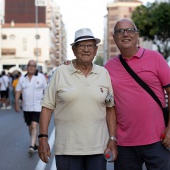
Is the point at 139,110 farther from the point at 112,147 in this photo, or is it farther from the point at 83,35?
the point at 83,35

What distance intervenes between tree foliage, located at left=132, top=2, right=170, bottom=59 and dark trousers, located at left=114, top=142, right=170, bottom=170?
113ft

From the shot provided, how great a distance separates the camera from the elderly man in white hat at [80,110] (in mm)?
3771

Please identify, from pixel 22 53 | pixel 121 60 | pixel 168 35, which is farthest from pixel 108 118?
pixel 22 53

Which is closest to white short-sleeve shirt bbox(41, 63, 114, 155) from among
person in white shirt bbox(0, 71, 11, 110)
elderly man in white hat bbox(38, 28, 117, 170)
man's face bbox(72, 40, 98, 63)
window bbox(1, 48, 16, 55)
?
elderly man in white hat bbox(38, 28, 117, 170)

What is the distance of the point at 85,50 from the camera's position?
3875 mm

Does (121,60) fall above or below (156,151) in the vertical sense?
above

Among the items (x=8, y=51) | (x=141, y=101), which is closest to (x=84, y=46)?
(x=141, y=101)

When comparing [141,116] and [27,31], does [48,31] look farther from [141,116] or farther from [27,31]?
[141,116]

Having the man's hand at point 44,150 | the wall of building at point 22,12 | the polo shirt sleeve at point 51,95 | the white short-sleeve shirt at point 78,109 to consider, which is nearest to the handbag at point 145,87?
the white short-sleeve shirt at point 78,109

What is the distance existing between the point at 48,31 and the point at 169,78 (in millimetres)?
84239

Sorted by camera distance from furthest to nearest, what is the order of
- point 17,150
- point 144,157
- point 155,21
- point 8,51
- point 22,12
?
point 22,12 → point 8,51 → point 155,21 → point 17,150 → point 144,157

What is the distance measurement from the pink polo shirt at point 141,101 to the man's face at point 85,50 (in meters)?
0.33

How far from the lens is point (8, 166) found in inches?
300

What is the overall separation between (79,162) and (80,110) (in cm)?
47
